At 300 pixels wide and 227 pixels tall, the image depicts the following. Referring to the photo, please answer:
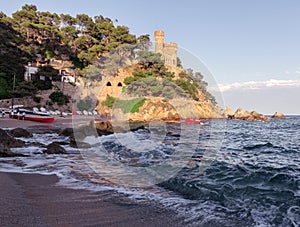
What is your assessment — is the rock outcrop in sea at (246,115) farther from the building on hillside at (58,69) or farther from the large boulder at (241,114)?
the building on hillside at (58,69)

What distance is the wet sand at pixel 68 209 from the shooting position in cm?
372

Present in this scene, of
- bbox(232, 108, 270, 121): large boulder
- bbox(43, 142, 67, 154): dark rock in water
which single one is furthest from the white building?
bbox(232, 108, 270, 121): large boulder

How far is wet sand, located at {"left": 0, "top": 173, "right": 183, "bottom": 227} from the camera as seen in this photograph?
3.72 metres

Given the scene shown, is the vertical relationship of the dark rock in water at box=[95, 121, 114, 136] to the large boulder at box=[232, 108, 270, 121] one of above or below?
below

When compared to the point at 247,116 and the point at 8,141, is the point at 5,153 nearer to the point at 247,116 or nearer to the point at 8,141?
the point at 8,141

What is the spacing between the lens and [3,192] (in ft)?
15.7

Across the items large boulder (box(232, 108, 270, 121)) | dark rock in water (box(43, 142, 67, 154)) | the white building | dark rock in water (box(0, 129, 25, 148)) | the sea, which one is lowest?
the sea

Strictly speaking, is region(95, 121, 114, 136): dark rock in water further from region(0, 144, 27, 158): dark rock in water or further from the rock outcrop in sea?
the rock outcrop in sea

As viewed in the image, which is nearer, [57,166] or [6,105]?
[57,166]

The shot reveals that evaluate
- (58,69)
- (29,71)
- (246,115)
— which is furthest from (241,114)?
(29,71)

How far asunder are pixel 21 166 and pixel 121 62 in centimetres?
4257

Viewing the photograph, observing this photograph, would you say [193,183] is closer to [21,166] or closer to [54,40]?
[21,166]

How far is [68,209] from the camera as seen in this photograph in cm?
421

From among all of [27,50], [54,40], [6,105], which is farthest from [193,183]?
[54,40]
